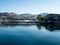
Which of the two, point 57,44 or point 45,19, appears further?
point 45,19

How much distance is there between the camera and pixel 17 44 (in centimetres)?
609

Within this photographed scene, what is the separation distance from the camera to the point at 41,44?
6129 millimetres

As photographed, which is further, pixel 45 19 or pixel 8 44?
pixel 45 19

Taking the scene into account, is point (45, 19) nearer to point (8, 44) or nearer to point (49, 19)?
point (49, 19)

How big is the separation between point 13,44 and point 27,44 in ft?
2.04

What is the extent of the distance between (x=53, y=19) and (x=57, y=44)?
14.2 metres

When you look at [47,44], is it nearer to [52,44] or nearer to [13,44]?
[52,44]

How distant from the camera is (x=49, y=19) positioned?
20.0 m

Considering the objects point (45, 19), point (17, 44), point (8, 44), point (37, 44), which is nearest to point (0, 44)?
point (8, 44)

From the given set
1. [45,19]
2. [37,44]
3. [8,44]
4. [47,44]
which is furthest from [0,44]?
[45,19]

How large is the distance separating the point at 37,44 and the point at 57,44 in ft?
2.95

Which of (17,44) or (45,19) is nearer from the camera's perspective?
(17,44)

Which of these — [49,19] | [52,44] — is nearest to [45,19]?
[49,19]

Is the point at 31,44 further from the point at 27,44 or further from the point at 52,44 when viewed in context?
the point at 52,44
